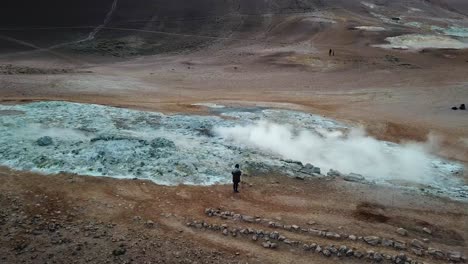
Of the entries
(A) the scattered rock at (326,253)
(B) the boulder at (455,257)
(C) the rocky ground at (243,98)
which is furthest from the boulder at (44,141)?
(B) the boulder at (455,257)

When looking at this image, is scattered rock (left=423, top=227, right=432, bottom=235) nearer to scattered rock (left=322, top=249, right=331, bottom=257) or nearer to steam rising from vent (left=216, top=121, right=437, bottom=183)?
scattered rock (left=322, top=249, right=331, bottom=257)

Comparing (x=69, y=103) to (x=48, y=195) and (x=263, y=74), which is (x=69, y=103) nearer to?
(x=48, y=195)

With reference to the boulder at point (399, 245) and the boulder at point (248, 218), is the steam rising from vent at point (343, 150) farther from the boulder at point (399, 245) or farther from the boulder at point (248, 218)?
the boulder at point (248, 218)

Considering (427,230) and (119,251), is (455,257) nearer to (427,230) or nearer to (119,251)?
(427,230)

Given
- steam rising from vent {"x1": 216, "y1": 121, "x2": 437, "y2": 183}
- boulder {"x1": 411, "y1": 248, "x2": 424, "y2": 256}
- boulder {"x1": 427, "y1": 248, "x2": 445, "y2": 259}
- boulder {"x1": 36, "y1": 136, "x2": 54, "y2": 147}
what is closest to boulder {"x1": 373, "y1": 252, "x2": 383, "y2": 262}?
boulder {"x1": 411, "y1": 248, "x2": 424, "y2": 256}

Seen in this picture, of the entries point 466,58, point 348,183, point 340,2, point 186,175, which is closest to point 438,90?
point 466,58

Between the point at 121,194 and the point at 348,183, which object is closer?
the point at 121,194
